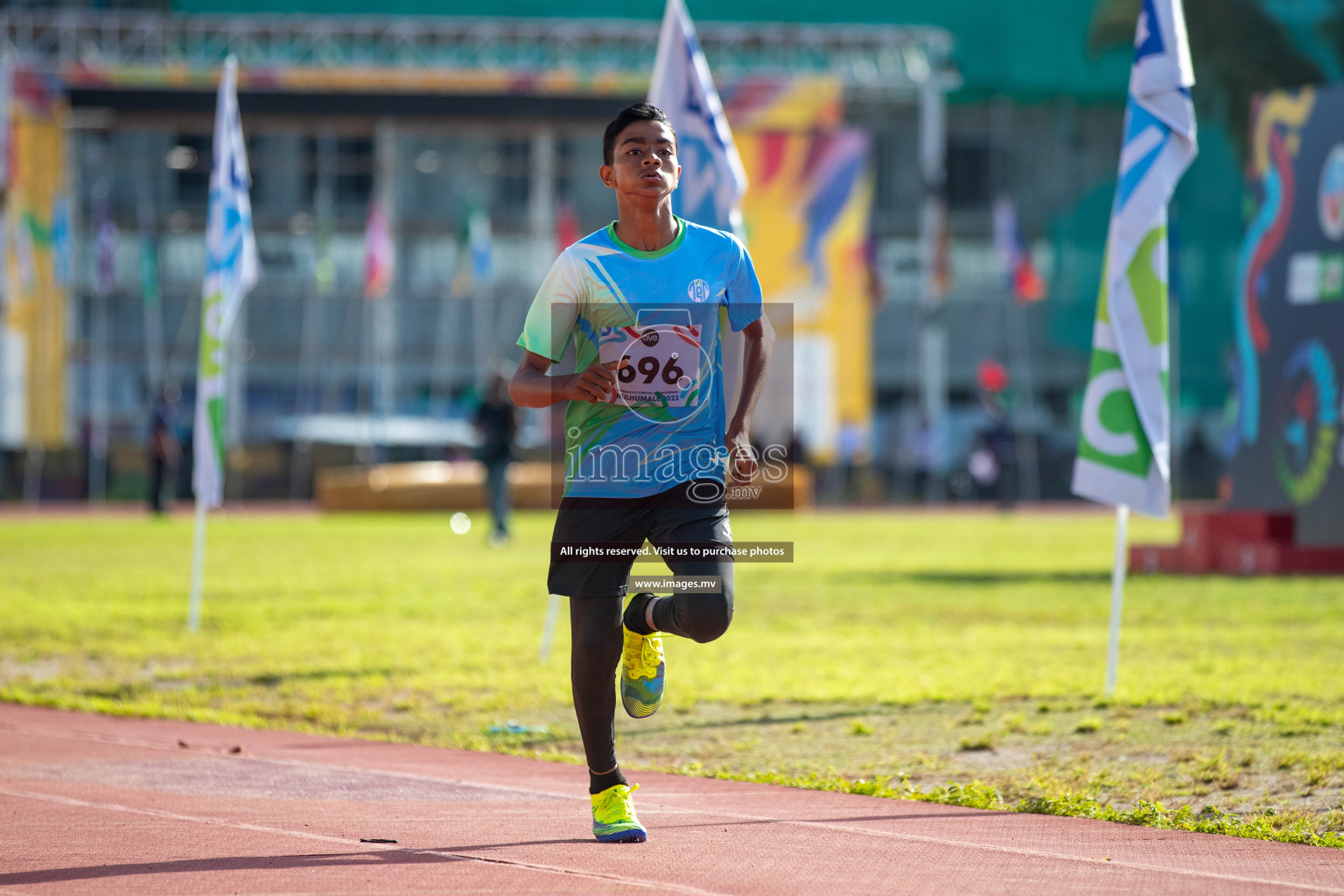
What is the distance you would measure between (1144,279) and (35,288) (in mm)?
40988

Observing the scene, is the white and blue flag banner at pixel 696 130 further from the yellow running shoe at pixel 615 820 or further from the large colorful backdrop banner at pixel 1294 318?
the large colorful backdrop banner at pixel 1294 318

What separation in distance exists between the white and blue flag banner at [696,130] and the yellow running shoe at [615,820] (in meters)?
4.71

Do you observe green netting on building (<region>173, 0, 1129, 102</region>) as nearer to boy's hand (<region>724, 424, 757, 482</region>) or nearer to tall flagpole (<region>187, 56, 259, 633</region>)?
tall flagpole (<region>187, 56, 259, 633</region>)

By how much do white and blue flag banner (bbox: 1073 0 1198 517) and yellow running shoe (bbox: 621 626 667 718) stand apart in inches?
154

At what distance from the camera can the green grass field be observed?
6.39 meters

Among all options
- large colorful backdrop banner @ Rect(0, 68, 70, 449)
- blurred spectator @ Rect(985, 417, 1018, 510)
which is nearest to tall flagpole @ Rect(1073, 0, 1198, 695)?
blurred spectator @ Rect(985, 417, 1018, 510)

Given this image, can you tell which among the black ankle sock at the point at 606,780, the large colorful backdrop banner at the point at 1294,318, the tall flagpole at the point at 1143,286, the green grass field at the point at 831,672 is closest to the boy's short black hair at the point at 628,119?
the black ankle sock at the point at 606,780

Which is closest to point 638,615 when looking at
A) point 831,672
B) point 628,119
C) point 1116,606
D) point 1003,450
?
point 628,119

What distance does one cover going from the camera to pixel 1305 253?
15773mm

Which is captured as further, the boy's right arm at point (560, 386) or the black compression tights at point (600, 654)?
the black compression tights at point (600, 654)

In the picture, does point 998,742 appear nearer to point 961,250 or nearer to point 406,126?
point 406,126

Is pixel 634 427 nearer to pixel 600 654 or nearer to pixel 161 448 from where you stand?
pixel 600 654

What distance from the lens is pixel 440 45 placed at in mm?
45906

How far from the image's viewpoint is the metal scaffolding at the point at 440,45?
43156 mm
